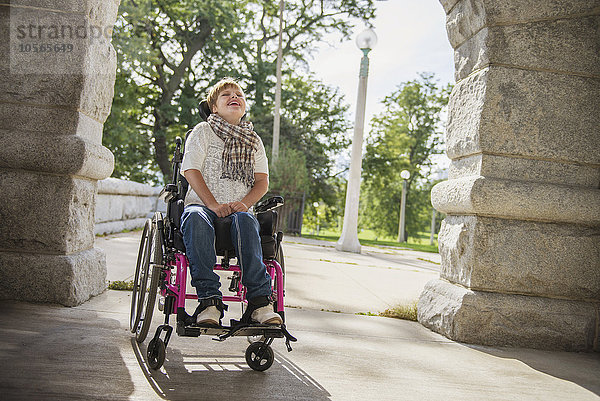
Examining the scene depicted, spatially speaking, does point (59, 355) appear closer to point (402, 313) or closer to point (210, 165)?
point (210, 165)

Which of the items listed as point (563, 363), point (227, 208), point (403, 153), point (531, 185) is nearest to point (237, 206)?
point (227, 208)

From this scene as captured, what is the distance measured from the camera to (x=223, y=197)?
297cm

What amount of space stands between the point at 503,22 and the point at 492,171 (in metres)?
0.96

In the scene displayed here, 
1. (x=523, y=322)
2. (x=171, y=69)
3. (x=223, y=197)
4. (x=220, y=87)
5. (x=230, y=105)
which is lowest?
(x=523, y=322)

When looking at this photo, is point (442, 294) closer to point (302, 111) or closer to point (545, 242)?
point (545, 242)

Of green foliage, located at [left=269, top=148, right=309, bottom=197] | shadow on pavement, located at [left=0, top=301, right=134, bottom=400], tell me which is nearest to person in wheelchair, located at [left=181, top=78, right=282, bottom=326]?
shadow on pavement, located at [left=0, top=301, right=134, bottom=400]

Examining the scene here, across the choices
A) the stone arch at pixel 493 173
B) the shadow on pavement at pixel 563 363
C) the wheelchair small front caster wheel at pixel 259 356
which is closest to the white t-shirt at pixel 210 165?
the wheelchair small front caster wheel at pixel 259 356

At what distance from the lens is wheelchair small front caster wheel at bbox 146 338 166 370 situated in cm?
241

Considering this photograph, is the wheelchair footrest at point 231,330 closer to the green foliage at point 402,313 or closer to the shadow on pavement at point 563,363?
the shadow on pavement at point 563,363

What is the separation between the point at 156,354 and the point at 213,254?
49 centimetres

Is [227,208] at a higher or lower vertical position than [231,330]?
higher

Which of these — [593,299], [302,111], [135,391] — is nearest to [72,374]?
[135,391]

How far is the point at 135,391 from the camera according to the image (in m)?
2.17

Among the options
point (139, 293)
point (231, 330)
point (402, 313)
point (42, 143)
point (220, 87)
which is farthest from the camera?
point (402, 313)
